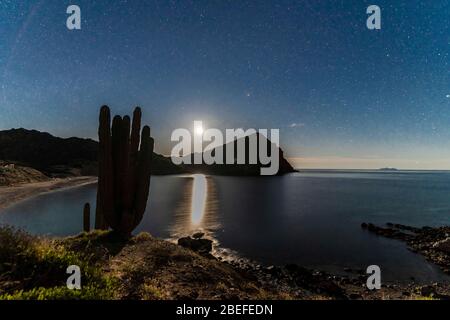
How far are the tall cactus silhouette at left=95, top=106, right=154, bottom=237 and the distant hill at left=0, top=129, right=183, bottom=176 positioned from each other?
13560cm

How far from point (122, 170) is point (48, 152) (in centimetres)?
18737

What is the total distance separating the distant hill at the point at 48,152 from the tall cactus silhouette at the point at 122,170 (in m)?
136

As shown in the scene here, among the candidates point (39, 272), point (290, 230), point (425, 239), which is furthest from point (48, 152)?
point (425, 239)

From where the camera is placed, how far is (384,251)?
2786 cm

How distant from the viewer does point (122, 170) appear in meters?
17.3

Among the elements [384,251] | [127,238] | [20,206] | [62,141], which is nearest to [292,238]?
[384,251]

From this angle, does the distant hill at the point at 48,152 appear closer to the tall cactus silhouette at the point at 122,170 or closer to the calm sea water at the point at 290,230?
the calm sea water at the point at 290,230

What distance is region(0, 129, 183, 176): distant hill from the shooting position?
147500 millimetres

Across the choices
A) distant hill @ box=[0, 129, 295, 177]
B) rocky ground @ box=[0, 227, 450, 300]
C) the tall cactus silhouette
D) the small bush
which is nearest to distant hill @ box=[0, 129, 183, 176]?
distant hill @ box=[0, 129, 295, 177]

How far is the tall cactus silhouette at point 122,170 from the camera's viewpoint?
55.5 feet

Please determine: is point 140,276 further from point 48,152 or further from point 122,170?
point 48,152

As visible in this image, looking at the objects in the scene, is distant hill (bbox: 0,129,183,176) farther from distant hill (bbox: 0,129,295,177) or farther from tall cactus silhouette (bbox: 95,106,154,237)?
tall cactus silhouette (bbox: 95,106,154,237)

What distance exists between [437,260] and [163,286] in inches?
1071
